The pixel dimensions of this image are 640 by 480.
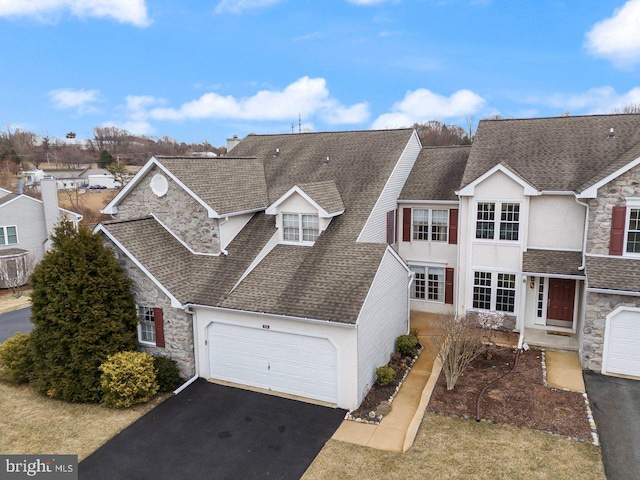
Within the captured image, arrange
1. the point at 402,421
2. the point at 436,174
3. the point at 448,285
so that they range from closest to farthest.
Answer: the point at 402,421 < the point at 448,285 < the point at 436,174

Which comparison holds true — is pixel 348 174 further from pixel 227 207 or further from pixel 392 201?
pixel 227 207

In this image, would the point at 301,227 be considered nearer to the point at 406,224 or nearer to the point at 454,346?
the point at 406,224

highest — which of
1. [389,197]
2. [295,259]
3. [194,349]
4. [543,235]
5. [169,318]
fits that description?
[389,197]

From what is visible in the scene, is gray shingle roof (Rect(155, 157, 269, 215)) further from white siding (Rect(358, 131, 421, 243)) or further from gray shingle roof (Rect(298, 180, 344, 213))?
white siding (Rect(358, 131, 421, 243))

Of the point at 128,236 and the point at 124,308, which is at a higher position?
the point at 128,236

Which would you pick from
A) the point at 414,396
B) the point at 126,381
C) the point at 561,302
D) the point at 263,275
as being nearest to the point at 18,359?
the point at 126,381

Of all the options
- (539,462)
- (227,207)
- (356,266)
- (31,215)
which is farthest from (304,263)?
(31,215)
